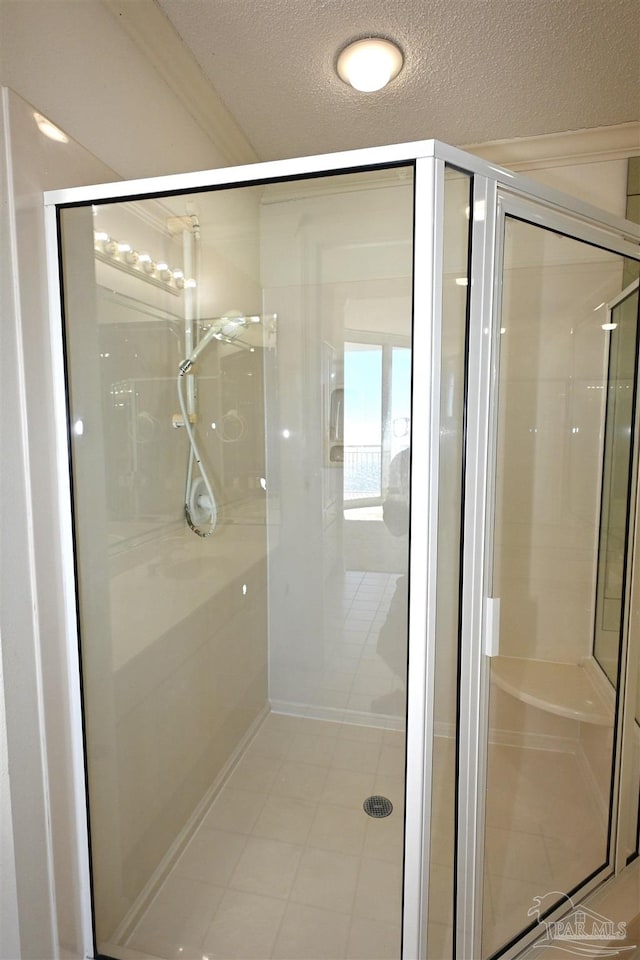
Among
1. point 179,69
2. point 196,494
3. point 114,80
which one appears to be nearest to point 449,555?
point 196,494

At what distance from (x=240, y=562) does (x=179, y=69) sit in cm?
172

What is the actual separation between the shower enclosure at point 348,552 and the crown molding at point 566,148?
0.85 meters

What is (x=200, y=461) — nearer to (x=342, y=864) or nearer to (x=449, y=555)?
(x=449, y=555)

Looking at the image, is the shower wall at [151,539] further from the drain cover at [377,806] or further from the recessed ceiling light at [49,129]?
the drain cover at [377,806]

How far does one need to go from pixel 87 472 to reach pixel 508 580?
1.24 metres

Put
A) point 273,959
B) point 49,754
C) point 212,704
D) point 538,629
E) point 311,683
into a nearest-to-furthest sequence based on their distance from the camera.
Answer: point 49,754 → point 273,959 → point 538,629 → point 212,704 → point 311,683

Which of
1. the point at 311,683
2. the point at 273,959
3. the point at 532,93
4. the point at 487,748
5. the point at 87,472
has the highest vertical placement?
the point at 532,93

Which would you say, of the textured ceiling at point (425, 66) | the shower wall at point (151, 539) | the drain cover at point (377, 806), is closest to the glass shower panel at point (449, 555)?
the drain cover at point (377, 806)

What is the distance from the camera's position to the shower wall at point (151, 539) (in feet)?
4.17

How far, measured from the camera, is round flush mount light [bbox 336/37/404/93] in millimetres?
1458

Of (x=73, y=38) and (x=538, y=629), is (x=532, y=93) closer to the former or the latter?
(x=73, y=38)

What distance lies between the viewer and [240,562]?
2.09 meters

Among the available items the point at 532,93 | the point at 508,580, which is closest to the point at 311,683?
the point at 508,580

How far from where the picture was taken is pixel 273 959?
4.48 ft
